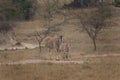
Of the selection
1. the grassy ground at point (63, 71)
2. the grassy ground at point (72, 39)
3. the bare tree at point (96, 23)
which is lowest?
the grassy ground at point (72, 39)

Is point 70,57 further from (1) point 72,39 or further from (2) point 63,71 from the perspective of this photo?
(1) point 72,39

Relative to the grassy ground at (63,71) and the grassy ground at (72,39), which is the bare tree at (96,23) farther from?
the grassy ground at (63,71)

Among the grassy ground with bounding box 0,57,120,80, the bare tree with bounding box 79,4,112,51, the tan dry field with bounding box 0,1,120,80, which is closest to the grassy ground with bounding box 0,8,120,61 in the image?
the tan dry field with bounding box 0,1,120,80

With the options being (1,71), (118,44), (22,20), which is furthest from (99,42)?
(1,71)

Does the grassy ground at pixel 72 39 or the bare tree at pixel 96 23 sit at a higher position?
the bare tree at pixel 96 23

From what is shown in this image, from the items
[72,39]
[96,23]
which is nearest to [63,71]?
[96,23]

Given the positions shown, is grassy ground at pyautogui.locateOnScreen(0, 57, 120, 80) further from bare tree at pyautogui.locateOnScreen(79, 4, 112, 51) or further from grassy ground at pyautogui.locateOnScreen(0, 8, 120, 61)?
bare tree at pyautogui.locateOnScreen(79, 4, 112, 51)

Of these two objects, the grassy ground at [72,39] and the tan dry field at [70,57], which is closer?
the tan dry field at [70,57]

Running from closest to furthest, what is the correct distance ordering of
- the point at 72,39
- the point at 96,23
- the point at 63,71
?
the point at 63,71 → the point at 96,23 → the point at 72,39

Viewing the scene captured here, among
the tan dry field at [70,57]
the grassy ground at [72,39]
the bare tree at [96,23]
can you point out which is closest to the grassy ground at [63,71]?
the tan dry field at [70,57]

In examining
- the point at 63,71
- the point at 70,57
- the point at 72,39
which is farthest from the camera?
the point at 72,39

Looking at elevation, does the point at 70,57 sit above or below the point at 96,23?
above

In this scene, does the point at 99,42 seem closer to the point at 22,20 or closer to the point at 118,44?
the point at 118,44

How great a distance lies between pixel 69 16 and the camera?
184ft
